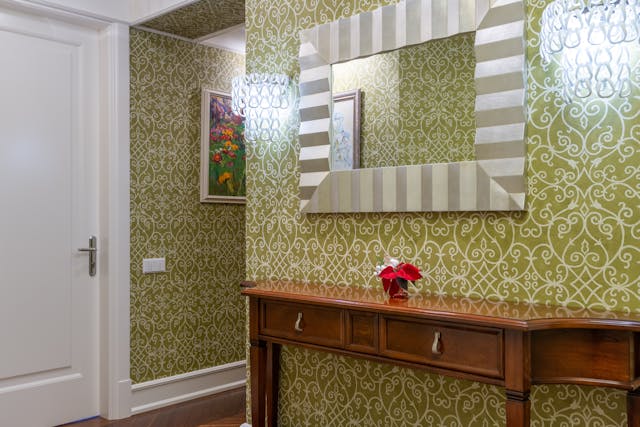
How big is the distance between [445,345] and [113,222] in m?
2.39

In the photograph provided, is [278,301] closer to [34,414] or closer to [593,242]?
[593,242]

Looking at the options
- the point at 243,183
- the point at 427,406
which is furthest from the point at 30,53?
the point at 427,406

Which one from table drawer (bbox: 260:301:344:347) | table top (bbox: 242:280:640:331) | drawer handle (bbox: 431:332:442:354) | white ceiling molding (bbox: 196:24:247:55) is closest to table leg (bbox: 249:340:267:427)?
table drawer (bbox: 260:301:344:347)

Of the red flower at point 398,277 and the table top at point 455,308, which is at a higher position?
the red flower at point 398,277

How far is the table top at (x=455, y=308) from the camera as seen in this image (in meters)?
1.74

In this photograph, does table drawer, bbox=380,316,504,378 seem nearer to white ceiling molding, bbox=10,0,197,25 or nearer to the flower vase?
the flower vase

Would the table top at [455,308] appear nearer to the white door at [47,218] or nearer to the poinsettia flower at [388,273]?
the poinsettia flower at [388,273]

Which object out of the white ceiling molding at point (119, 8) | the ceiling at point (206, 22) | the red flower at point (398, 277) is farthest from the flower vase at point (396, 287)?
the white ceiling molding at point (119, 8)

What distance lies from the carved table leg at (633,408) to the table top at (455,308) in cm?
25

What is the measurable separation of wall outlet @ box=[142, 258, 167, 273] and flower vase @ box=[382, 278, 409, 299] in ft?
6.77

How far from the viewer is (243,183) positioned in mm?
4426

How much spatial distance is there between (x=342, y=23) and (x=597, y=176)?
1308mm

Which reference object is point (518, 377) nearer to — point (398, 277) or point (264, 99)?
point (398, 277)

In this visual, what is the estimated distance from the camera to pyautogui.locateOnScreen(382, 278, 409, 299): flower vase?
224 cm
